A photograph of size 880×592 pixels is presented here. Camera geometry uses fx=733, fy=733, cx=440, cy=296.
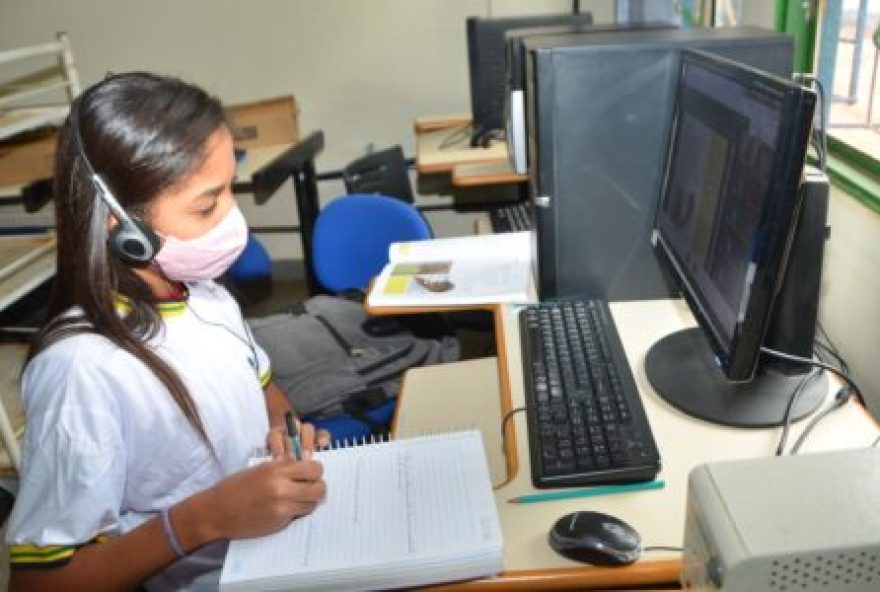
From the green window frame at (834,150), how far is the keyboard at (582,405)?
0.46 metres

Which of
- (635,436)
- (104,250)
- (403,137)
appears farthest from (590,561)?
(403,137)

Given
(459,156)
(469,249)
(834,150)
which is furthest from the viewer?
(459,156)

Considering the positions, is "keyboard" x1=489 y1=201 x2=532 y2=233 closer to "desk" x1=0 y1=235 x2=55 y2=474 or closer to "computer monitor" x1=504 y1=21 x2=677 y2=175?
"computer monitor" x1=504 y1=21 x2=677 y2=175

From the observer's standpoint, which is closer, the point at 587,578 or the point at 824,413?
the point at 587,578

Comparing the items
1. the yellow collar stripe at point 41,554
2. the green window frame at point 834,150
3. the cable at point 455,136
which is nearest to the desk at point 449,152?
the cable at point 455,136

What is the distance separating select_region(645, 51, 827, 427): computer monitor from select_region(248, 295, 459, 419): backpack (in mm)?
739

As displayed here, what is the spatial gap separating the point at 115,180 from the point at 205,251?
0.16 m

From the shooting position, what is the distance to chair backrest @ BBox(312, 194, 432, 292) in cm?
208

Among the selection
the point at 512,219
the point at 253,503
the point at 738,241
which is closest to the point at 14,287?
the point at 512,219

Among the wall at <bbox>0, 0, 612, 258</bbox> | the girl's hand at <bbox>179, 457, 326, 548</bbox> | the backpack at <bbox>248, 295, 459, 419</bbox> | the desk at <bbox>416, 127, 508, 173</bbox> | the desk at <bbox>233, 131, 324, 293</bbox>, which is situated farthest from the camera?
the wall at <bbox>0, 0, 612, 258</bbox>

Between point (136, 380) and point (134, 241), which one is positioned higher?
point (134, 241)

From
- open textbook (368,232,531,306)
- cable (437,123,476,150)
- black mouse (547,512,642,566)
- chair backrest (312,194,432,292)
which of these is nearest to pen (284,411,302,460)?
black mouse (547,512,642,566)

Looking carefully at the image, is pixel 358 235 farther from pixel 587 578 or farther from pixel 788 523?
pixel 788 523

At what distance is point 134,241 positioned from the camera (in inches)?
36.7
